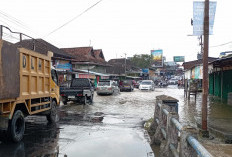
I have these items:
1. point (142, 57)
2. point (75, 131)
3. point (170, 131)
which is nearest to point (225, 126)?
point (170, 131)

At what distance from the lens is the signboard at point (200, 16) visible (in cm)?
752

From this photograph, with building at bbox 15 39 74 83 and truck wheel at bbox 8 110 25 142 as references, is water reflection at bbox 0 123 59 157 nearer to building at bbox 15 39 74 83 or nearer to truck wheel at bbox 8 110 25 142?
truck wheel at bbox 8 110 25 142

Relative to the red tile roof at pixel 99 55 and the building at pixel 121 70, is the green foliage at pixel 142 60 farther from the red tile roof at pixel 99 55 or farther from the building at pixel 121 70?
the red tile roof at pixel 99 55

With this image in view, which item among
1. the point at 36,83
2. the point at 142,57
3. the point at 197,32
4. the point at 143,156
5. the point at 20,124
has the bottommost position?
the point at 143,156

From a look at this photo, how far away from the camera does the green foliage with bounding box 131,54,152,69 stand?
71.3 metres

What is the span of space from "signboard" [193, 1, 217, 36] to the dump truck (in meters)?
5.61

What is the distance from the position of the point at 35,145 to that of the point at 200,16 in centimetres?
664

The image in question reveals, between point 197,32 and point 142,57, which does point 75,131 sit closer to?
point 197,32

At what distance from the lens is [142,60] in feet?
234

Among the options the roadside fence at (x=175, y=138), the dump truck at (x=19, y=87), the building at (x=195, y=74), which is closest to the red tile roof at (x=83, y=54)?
the building at (x=195, y=74)

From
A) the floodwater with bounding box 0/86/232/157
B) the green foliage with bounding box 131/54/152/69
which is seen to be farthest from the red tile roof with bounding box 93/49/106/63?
the floodwater with bounding box 0/86/232/157

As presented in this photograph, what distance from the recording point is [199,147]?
114 inches

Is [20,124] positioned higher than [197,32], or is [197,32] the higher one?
[197,32]

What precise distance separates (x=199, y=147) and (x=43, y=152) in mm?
4094
